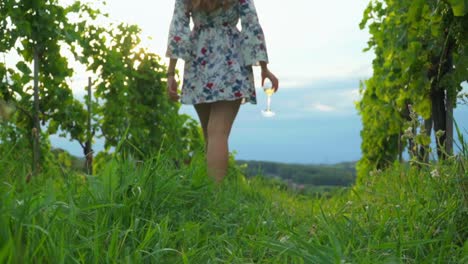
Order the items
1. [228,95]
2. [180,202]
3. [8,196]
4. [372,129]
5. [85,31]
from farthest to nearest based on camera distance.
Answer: [372,129] < [85,31] < [228,95] < [180,202] < [8,196]

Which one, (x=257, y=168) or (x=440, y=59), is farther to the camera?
(x=257, y=168)

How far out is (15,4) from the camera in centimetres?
504

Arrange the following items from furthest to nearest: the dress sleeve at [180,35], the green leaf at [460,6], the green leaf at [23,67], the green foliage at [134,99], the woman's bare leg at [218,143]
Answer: the green foliage at [134,99] < the green leaf at [23,67] < the dress sleeve at [180,35] < the woman's bare leg at [218,143] < the green leaf at [460,6]

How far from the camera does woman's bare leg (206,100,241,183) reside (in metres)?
4.15

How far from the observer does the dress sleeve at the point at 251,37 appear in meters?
4.17

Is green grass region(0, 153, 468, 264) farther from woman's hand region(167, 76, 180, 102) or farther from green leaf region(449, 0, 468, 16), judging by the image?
green leaf region(449, 0, 468, 16)

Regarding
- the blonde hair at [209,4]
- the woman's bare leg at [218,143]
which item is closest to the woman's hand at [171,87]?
the woman's bare leg at [218,143]

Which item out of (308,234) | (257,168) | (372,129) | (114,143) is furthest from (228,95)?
(372,129)

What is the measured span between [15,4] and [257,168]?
239 cm

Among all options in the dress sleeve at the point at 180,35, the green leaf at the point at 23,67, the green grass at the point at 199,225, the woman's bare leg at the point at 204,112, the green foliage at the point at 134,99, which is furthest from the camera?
the green foliage at the point at 134,99

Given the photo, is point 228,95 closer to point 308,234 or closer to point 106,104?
point 308,234

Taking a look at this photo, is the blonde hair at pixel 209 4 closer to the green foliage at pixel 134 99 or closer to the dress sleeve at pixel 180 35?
the dress sleeve at pixel 180 35

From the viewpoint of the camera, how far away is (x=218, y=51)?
4277mm

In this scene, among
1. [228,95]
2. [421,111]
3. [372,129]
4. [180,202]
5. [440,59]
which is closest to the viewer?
[180,202]
